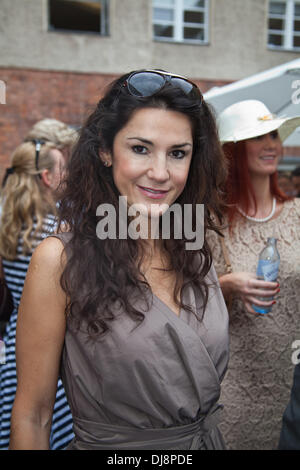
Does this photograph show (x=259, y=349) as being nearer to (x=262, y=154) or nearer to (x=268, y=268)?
(x=268, y=268)

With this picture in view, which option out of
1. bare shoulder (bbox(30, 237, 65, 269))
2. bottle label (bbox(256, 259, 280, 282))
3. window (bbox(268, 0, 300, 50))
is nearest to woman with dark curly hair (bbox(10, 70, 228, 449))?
bare shoulder (bbox(30, 237, 65, 269))

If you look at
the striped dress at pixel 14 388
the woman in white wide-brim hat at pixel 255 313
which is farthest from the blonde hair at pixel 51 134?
the woman in white wide-brim hat at pixel 255 313

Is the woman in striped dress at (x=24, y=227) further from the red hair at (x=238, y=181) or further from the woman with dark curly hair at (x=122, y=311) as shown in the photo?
the red hair at (x=238, y=181)

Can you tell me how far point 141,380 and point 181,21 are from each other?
31.1 feet

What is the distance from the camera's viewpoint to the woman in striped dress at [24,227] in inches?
82.7

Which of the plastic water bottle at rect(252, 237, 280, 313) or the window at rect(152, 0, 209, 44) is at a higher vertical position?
the window at rect(152, 0, 209, 44)

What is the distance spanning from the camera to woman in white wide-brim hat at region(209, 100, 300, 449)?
1.99 m

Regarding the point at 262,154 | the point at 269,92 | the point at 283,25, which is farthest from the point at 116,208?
the point at 283,25

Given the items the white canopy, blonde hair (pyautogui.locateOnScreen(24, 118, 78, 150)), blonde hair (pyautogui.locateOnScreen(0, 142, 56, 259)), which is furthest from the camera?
the white canopy

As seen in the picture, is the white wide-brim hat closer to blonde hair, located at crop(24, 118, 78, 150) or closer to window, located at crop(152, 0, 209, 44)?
blonde hair, located at crop(24, 118, 78, 150)

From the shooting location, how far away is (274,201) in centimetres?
217

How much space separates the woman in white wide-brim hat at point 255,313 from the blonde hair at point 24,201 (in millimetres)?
1051

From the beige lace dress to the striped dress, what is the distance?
2.76 ft

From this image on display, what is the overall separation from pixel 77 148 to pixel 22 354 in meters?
0.71
